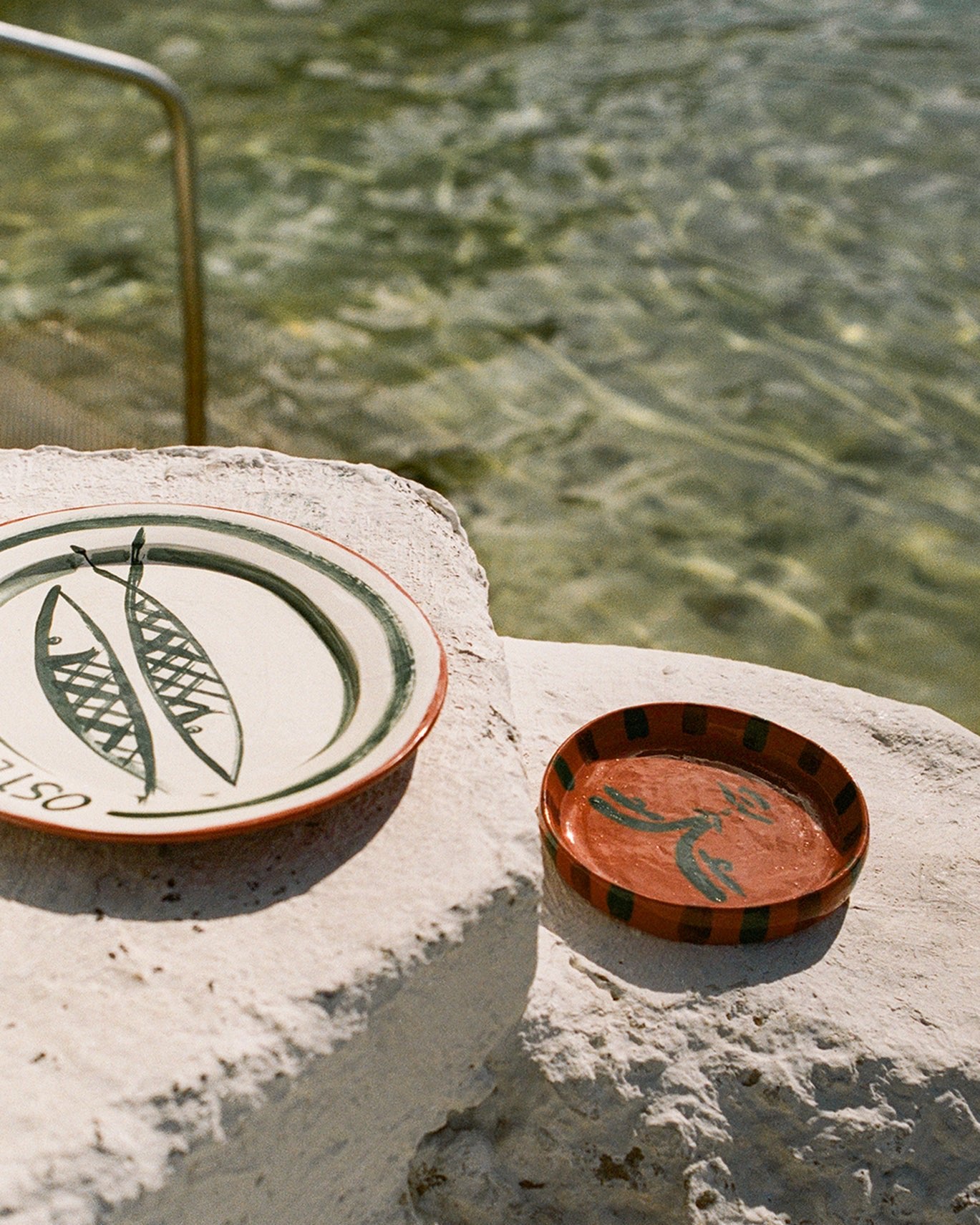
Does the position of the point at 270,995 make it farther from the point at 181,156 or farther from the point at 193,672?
the point at 181,156

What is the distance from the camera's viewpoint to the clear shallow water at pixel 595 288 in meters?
3.34

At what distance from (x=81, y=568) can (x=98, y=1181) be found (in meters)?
0.58

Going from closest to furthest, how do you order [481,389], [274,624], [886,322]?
[274,624] < [481,389] < [886,322]

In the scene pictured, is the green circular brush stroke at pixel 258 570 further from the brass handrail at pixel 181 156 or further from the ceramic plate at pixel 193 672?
the brass handrail at pixel 181 156

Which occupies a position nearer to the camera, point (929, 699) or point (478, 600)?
point (478, 600)

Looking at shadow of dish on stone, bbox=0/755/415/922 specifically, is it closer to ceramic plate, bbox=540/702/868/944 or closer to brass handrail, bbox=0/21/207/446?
ceramic plate, bbox=540/702/868/944

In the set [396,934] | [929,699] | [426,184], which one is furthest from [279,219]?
[396,934]

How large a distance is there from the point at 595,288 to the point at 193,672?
3.42 m

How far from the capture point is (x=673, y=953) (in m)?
1.22

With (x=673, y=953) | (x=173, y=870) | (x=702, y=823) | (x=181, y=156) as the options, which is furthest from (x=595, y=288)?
(x=173, y=870)

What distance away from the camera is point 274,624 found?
3.94 ft

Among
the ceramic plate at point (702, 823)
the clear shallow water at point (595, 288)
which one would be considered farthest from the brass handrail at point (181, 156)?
the ceramic plate at point (702, 823)

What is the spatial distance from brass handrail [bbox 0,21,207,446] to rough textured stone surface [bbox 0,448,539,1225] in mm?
1838

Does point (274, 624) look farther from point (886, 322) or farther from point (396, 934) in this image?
point (886, 322)
